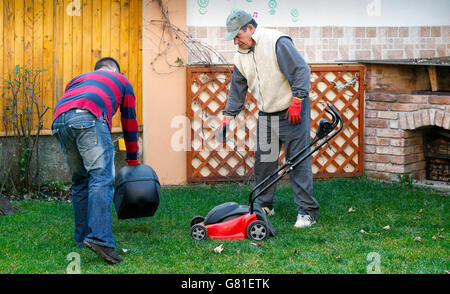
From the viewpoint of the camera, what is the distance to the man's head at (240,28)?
5.02 meters

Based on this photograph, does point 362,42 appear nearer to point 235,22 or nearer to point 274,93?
point 274,93

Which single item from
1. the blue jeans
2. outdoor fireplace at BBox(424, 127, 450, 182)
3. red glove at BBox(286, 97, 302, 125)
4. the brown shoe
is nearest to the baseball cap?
red glove at BBox(286, 97, 302, 125)

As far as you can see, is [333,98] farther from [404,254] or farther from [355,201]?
[404,254]

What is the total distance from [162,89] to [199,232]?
104 inches

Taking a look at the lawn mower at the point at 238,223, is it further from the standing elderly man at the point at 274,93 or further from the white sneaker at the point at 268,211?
the white sneaker at the point at 268,211

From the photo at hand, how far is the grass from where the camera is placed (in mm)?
4156

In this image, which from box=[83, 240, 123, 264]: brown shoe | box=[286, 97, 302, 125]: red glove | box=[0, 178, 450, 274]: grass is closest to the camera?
box=[83, 240, 123, 264]: brown shoe

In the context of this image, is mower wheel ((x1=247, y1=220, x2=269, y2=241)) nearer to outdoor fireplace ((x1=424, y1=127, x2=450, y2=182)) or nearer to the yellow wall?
the yellow wall

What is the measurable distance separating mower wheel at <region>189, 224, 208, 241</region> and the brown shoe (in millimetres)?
744

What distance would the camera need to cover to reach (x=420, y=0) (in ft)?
25.8

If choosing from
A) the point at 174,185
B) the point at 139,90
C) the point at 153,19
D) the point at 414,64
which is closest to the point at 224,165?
the point at 174,185

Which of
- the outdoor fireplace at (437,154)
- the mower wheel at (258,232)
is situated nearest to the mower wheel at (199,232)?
the mower wheel at (258,232)

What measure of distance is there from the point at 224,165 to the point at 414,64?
2241 millimetres

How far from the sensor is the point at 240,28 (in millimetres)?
5059
